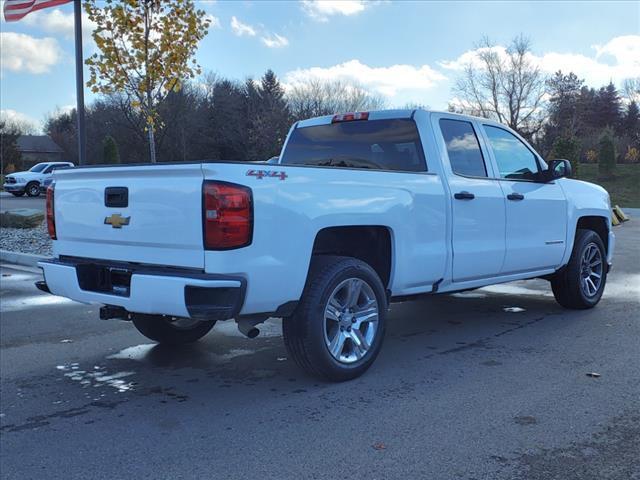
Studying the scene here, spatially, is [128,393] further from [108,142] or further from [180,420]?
[108,142]

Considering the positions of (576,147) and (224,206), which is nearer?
(224,206)

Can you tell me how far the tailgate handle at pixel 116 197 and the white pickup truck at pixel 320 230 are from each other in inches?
0.5

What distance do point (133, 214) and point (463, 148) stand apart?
2.99 m

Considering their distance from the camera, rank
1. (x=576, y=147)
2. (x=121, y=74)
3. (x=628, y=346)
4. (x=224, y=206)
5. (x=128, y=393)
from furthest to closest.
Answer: (x=576, y=147), (x=121, y=74), (x=628, y=346), (x=128, y=393), (x=224, y=206)

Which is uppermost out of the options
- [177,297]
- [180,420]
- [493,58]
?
[493,58]

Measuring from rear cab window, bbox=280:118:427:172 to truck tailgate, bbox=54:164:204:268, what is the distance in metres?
1.71

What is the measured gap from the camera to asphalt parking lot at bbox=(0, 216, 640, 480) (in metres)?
3.24

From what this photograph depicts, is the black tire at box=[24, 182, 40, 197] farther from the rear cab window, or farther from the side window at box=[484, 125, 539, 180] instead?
the side window at box=[484, 125, 539, 180]

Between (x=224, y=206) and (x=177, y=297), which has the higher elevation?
(x=224, y=206)

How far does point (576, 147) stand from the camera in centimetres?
2841

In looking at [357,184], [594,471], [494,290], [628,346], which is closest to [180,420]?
[357,184]

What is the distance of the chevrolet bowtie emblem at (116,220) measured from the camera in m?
4.10

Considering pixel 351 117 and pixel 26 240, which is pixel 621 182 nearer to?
pixel 26 240

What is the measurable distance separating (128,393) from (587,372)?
3278 millimetres
